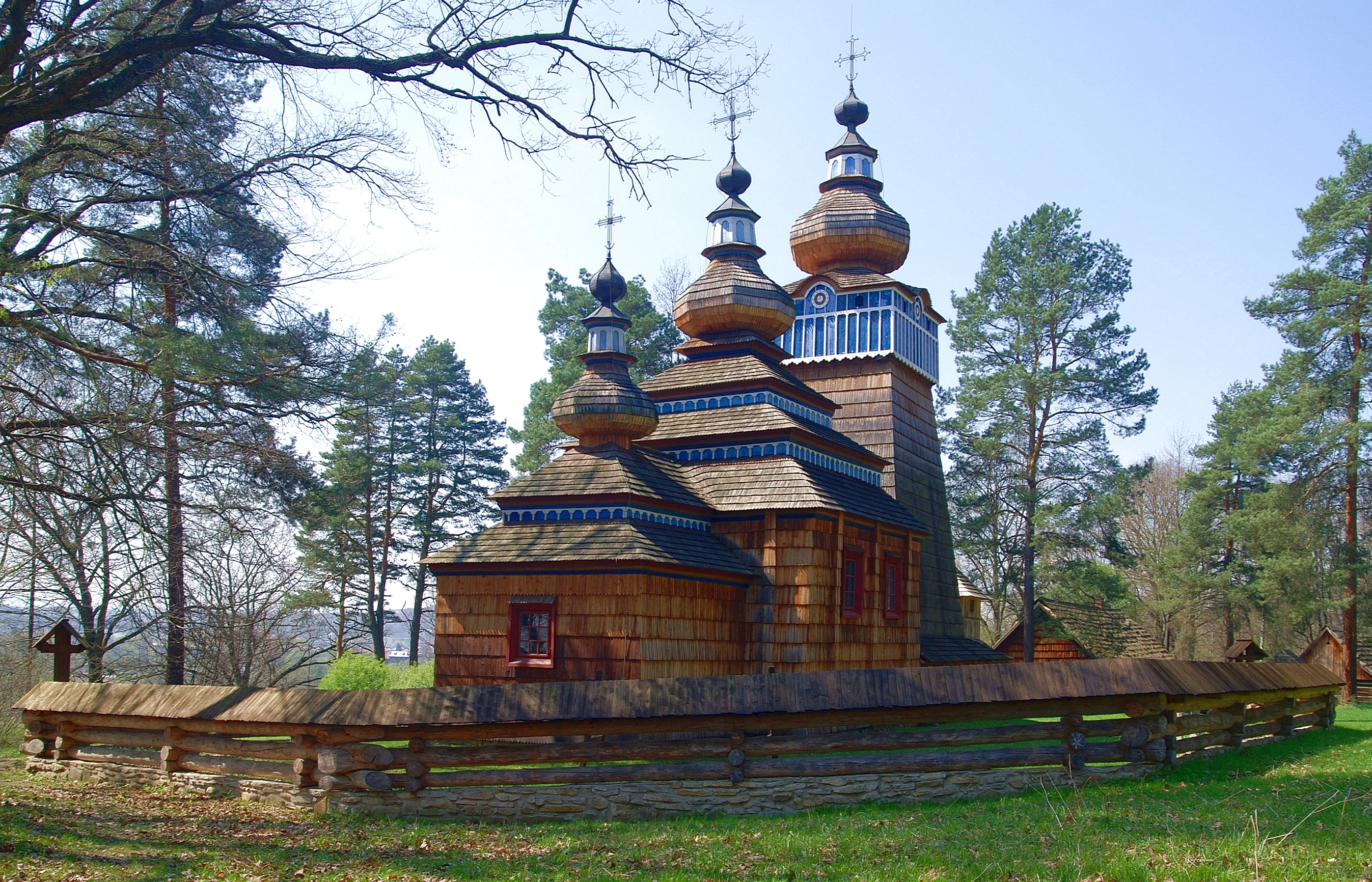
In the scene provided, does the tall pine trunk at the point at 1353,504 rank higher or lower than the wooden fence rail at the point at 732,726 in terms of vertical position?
higher

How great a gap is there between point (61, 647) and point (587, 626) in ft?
22.2

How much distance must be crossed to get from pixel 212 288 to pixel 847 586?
11527 mm

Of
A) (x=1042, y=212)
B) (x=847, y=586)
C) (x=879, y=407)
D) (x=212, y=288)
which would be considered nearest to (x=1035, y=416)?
(x=1042, y=212)

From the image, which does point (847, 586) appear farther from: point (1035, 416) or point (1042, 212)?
point (1042, 212)

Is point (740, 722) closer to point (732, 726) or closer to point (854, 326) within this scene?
point (732, 726)

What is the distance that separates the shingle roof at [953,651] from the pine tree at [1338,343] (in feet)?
28.7

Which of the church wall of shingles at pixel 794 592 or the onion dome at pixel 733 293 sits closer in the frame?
the church wall of shingles at pixel 794 592

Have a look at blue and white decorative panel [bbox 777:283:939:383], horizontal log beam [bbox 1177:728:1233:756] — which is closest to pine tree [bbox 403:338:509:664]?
blue and white decorative panel [bbox 777:283:939:383]

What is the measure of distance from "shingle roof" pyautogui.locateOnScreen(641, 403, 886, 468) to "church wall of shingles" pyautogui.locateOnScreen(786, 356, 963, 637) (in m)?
2.64

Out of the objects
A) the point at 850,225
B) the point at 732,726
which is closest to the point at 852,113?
the point at 850,225

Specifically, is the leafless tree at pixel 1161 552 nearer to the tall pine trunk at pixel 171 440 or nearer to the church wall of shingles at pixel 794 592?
the church wall of shingles at pixel 794 592

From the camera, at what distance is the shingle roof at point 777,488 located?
17.0m

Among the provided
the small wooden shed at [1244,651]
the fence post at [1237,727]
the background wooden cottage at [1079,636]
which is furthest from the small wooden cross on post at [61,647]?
the background wooden cottage at [1079,636]

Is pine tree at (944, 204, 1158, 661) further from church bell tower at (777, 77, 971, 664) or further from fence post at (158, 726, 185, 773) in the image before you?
fence post at (158, 726, 185, 773)
